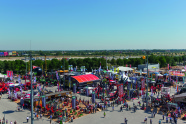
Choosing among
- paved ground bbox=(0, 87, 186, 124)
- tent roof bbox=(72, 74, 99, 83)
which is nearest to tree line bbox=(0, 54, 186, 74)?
tent roof bbox=(72, 74, 99, 83)

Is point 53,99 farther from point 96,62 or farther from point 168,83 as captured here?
point 96,62

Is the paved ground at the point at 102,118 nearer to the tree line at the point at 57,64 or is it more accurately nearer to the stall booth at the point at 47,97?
the stall booth at the point at 47,97

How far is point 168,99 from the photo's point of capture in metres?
29.1

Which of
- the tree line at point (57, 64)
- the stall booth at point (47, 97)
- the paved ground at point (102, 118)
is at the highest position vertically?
the tree line at point (57, 64)

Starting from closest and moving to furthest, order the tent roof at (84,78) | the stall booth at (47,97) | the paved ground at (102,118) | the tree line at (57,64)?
the paved ground at (102,118) < the stall booth at (47,97) < the tent roof at (84,78) < the tree line at (57,64)

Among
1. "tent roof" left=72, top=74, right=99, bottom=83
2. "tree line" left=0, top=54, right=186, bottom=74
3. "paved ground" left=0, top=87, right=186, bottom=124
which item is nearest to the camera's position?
"paved ground" left=0, top=87, right=186, bottom=124

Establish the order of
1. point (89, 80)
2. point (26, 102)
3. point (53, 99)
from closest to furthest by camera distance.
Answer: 1. point (26, 102)
2. point (53, 99)
3. point (89, 80)

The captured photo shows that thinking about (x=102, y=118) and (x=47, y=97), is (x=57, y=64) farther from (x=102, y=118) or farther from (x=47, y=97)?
(x=102, y=118)

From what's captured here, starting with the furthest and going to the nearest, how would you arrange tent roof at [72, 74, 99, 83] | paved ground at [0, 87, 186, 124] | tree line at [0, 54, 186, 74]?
tree line at [0, 54, 186, 74] → tent roof at [72, 74, 99, 83] → paved ground at [0, 87, 186, 124]

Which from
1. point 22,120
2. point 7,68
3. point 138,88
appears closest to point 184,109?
point 138,88

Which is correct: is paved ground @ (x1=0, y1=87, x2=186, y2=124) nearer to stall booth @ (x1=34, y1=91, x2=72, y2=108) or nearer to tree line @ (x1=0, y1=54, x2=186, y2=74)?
stall booth @ (x1=34, y1=91, x2=72, y2=108)

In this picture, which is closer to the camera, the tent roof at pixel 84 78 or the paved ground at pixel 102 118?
the paved ground at pixel 102 118

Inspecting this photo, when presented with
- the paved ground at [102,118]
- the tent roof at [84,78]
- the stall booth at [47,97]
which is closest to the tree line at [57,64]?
the tent roof at [84,78]

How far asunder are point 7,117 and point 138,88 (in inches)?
992
